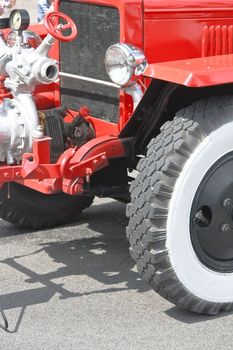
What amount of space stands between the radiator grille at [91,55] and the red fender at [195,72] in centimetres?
53

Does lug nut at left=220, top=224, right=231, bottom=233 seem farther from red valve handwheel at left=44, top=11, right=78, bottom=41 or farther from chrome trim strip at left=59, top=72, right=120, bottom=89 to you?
red valve handwheel at left=44, top=11, right=78, bottom=41

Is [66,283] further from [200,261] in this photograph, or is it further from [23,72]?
[23,72]

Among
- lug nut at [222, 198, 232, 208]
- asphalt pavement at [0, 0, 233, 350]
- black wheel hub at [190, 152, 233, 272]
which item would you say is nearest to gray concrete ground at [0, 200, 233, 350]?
asphalt pavement at [0, 0, 233, 350]

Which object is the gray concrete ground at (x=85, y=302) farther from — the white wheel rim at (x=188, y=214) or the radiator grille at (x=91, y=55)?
the radiator grille at (x=91, y=55)

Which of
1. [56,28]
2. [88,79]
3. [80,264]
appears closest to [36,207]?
[80,264]

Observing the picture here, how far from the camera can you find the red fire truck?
12.2 feet

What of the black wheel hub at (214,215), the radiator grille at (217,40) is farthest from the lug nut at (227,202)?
the radiator grille at (217,40)

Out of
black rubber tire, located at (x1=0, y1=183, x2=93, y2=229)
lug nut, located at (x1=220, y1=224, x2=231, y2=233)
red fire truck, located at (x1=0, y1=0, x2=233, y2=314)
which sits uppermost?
red fire truck, located at (x1=0, y1=0, x2=233, y2=314)

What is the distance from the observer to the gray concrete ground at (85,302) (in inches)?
145

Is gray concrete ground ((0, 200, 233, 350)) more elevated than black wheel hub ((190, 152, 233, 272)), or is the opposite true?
black wheel hub ((190, 152, 233, 272))

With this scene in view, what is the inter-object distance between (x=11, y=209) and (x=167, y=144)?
1723 mm

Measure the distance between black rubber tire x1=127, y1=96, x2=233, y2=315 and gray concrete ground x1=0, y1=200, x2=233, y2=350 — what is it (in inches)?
8.3

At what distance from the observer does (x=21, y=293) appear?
421 centimetres

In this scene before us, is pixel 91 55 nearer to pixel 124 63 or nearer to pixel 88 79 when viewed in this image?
pixel 88 79
